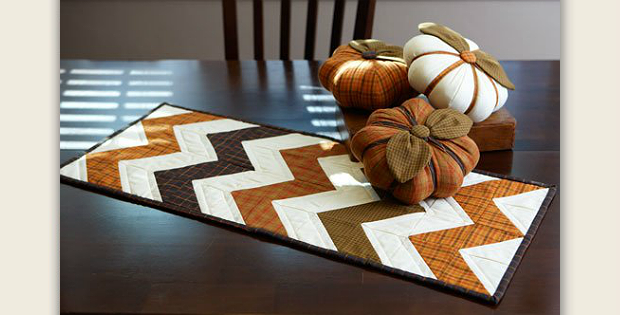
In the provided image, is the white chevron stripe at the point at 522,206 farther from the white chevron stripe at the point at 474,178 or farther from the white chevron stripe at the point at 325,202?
the white chevron stripe at the point at 325,202

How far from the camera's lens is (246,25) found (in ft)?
9.27

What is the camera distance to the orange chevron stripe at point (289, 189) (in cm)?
104

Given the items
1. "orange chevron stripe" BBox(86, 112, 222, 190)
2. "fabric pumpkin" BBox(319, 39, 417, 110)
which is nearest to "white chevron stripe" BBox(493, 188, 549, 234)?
"fabric pumpkin" BBox(319, 39, 417, 110)

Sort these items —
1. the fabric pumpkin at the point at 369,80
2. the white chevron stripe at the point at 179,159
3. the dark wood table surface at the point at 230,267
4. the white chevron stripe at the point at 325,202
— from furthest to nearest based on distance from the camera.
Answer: the fabric pumpkin at the point at 369,80 → the white chevron stripe at the point at 179,159 → the white chevron stripe at the point at 325,202 → the dark wood table surface at the point at 230,267

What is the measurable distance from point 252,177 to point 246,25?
1.78 meters

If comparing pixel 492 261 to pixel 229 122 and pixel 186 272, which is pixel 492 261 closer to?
pixel 186 272

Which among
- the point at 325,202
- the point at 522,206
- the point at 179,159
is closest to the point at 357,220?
the point at 325,202

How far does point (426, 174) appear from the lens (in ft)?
3.38

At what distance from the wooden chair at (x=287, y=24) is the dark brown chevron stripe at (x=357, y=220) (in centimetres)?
84

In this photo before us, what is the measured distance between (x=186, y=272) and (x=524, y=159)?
2.30 ft

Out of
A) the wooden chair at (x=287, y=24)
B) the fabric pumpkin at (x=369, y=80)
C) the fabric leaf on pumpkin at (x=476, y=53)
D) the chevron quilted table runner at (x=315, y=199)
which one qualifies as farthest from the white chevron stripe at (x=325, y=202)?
the wooden chair at (x=287, y=24)

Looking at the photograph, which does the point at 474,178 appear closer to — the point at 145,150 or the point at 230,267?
the point at 230,267

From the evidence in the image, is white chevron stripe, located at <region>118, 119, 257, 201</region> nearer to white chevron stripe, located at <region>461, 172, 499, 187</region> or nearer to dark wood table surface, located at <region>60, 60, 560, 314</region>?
dark wood table surface, located at <region>60, 60, 560, 314</region>

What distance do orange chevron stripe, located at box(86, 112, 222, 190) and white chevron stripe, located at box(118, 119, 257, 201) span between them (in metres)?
0.01
